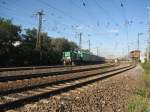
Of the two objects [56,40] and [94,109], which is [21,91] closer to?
[94,109]

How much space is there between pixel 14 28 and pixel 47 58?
9.31m

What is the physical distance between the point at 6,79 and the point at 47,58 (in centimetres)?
3942

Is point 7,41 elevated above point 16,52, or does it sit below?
above

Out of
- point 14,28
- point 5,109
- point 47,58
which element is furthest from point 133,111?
point 47,58

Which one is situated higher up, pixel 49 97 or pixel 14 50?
pixel 14 50

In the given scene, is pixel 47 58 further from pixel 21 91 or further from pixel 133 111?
pixel 133 111

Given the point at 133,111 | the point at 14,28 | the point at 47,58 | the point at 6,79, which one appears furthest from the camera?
the point at 47,58

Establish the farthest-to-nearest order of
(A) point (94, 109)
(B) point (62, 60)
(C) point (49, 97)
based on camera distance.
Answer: (B) point (62, 60), (C) point (49, 97), (A) point (94, 109)

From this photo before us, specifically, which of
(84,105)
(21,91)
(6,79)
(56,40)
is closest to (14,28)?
(6,79)

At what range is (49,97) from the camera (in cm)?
1128

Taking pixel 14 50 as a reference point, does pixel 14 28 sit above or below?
above

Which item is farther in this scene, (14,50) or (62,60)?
(62,60)

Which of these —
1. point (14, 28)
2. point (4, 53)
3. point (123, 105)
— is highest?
point (14, 28)

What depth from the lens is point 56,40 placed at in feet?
348
